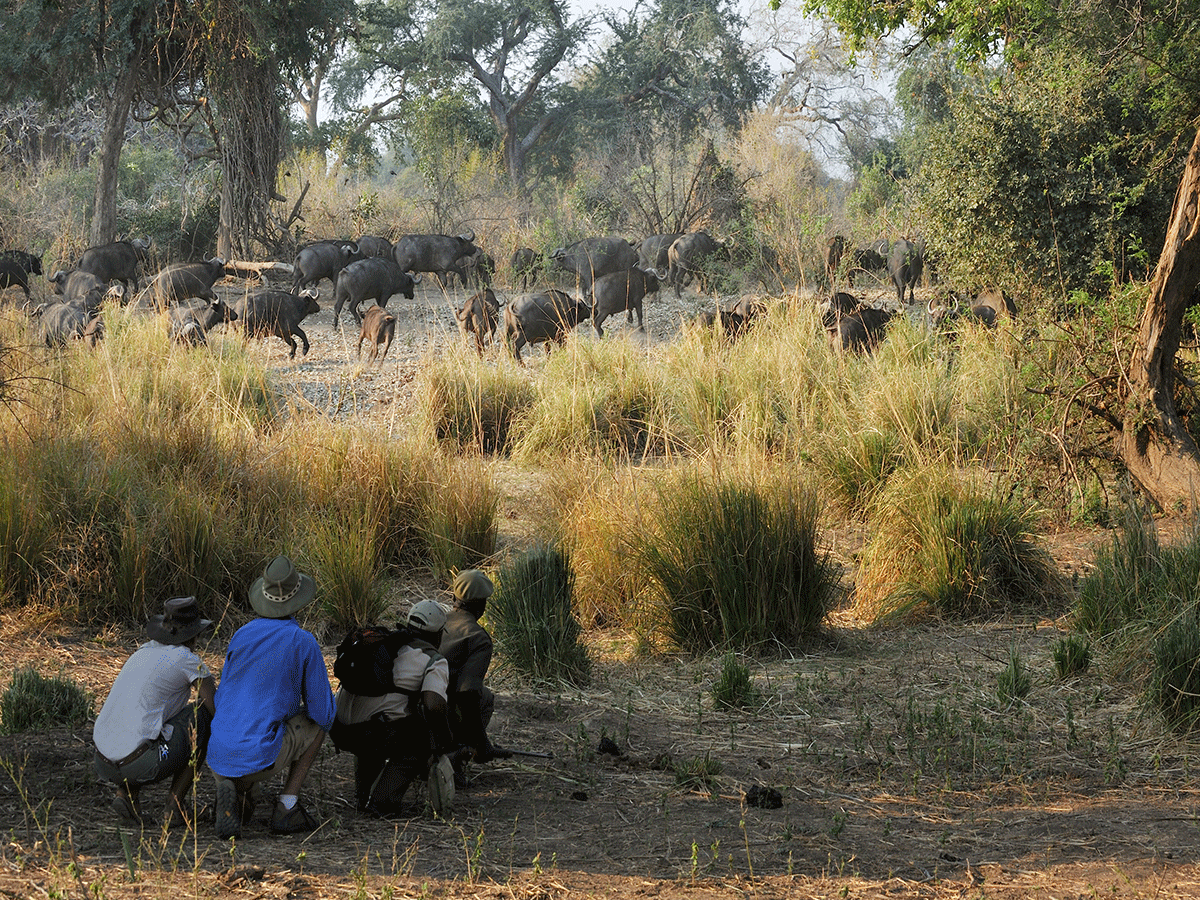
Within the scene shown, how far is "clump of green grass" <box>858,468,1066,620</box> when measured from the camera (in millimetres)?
6168

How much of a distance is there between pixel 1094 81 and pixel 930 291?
3061mm

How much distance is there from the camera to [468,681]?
3.83 meters

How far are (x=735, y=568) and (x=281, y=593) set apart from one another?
262 cm

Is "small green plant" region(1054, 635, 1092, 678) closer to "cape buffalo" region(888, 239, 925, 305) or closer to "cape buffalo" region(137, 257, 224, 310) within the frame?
"cape buffalo" region(888, 239, 925, 305)

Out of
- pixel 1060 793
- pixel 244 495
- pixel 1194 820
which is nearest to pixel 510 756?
pixel 1060 793

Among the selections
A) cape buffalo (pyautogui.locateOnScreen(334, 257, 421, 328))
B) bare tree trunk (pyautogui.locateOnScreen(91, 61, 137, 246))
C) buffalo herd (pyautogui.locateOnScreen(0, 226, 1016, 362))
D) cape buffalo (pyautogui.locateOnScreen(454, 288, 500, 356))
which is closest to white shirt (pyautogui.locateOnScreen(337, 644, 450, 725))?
buffalo herd (pyautogui.locateOnScreen(0, 226, 1016, 362))

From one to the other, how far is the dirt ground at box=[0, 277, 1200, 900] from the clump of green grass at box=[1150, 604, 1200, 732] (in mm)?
84

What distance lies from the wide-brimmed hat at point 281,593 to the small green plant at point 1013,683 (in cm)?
282

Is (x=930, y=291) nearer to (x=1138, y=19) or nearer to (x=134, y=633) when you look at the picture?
(x=1138, y=19)

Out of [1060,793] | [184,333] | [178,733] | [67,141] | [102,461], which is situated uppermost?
[67,141]

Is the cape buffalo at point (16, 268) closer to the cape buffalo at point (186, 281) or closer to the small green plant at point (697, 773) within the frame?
the cape buffalo at point (186, 281)

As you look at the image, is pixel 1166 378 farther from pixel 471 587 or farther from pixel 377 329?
pixel 377 329

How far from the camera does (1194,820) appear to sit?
3.63 m

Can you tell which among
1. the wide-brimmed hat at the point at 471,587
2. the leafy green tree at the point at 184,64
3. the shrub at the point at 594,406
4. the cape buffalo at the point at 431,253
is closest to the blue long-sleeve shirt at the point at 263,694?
the wide-brimmed hat at the point at 471,587
